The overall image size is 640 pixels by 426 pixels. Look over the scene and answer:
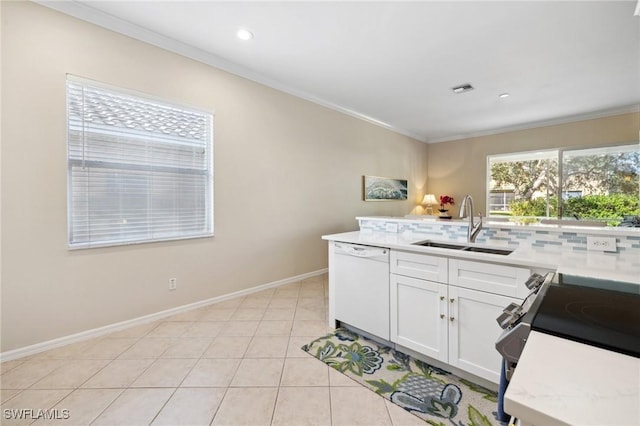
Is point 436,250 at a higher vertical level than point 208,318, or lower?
higher

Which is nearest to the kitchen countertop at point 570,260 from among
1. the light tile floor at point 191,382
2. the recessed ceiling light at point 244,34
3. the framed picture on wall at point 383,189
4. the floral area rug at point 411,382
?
the floral area rug at point 411,382

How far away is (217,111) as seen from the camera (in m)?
3.08

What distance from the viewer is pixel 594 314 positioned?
2.56 ft

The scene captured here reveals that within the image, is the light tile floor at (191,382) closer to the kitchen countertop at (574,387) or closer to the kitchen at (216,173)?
the kitchen at (216,173)

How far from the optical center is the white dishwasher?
6.97ft

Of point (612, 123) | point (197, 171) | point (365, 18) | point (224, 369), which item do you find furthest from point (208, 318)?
point (612, 123)

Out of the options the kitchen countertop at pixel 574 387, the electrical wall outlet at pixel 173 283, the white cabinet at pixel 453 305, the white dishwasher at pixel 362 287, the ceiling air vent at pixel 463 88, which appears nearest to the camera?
the kitchen countertop at pixel 574 387

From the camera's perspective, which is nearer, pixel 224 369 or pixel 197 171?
pixel 224 369

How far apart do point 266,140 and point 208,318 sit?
2.22m

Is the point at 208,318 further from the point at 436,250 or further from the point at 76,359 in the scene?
the point at 436,250

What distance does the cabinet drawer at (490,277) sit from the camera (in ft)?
5.03

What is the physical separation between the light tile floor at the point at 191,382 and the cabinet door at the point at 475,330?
52cm

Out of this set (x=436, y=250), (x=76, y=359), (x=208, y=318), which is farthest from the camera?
(x=208, y=318)

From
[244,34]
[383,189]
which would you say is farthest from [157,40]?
[383,189]
